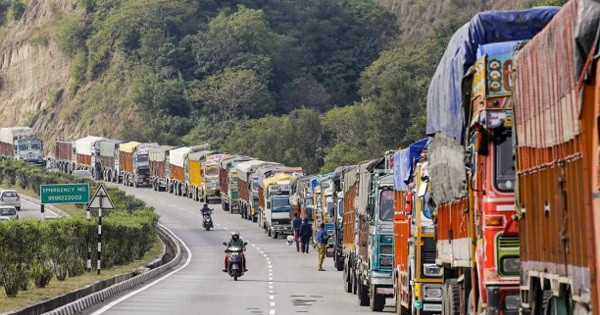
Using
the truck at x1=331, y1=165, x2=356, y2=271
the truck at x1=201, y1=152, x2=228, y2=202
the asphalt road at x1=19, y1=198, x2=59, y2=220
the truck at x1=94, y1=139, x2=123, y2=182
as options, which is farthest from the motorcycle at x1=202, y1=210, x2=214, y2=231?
the truck at x1=94, y1=139, x2=123, y2=182

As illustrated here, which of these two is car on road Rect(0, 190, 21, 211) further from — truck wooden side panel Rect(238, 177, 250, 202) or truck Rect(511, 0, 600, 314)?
truck Rect(511, 0, 600, 314)

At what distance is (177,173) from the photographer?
3797 inches

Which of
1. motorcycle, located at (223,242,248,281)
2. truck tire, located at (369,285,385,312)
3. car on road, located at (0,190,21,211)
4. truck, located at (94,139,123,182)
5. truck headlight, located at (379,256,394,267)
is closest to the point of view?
truck headlight, located at (379,256,394,267)

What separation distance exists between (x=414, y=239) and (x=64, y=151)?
10710cm

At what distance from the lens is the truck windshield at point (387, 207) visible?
27109 millimetres

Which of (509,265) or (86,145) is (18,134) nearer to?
(86,145)

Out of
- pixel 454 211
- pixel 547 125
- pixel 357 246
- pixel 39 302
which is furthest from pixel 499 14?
pixel 357 246

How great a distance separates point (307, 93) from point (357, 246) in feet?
365

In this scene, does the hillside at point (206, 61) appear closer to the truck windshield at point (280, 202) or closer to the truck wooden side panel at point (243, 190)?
the truck wooden side panel at point (243, 190)

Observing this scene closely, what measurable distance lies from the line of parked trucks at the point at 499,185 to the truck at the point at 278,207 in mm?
35052

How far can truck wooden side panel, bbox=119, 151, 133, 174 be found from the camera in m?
105

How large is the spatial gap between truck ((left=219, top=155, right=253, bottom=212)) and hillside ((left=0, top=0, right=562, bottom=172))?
22.5 metres

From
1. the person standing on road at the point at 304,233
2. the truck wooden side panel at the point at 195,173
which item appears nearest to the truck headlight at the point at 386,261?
the person standing on road at the point at 304,233

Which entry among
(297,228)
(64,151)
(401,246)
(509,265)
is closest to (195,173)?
(297,228)
